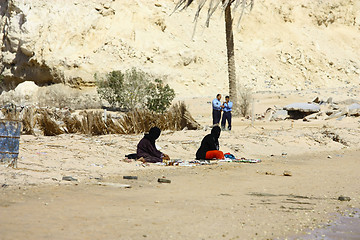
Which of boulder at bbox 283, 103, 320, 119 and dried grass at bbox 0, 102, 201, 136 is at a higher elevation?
Answer: boulder at bbox 283, 103, 320, 119

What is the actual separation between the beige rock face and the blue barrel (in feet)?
67.0

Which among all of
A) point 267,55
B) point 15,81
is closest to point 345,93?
point 267,55

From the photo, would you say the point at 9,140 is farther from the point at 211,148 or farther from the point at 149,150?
the point at 211,148

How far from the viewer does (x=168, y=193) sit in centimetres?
535

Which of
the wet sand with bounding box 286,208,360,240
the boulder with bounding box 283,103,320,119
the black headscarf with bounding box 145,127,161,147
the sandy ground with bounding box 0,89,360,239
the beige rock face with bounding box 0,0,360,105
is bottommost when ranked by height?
the wet sand with bounding box 286,208,360,240

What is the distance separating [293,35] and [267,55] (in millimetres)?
3825

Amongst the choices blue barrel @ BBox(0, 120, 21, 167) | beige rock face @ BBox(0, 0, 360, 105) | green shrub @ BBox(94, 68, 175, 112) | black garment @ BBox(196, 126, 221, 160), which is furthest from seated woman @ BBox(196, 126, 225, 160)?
beige rock face @ BBox(0, 0, 360, 105)

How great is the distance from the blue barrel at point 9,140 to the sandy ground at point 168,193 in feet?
0.62

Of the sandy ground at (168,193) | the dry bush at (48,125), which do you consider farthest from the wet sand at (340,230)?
the dry bush at (48,125)

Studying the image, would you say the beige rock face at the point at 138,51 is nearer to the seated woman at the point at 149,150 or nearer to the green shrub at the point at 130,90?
the green shrub at the point at 130,90

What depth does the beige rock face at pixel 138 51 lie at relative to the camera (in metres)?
27.8

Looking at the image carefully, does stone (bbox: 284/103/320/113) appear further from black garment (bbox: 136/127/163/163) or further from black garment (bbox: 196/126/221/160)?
black garment (bbox: 136/127/163/163)

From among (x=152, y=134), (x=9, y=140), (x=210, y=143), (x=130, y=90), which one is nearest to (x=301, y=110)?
(x=130, y=90)

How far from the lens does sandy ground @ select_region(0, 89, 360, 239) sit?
12.3ft
